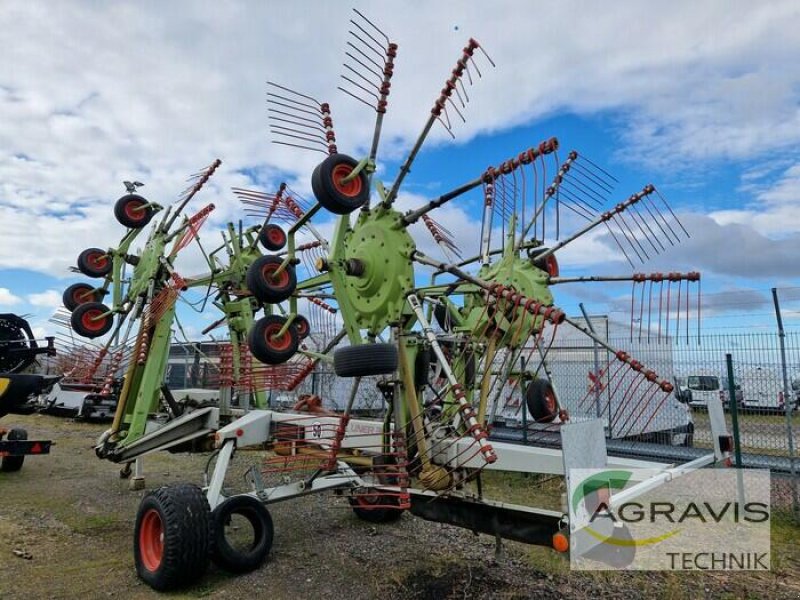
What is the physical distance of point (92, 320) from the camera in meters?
8.41

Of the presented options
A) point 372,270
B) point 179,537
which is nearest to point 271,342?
point 372,270

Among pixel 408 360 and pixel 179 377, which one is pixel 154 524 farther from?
pixel 179 377

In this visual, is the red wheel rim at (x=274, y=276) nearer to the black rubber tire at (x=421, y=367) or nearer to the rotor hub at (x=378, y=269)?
the rotor hub at (x=378, y=269)

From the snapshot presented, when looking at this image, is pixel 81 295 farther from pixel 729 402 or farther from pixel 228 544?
pixel 729 402

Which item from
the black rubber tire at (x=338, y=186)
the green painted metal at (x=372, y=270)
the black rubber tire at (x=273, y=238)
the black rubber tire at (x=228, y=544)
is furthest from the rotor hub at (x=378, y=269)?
the black rubber tire at (x=273, y=238)

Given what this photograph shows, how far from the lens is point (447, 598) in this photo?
5.11 m

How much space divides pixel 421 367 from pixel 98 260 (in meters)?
A: 5.88

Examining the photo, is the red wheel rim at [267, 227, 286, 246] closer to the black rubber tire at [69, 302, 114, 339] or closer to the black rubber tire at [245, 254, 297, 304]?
the black rubber tire at [69, 302, 114, 339]

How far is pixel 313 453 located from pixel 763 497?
665 cm

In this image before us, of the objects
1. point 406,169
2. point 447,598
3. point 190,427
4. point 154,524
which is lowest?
point 447,598

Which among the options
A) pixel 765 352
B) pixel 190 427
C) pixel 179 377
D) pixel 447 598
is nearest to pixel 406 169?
pixel 447 598

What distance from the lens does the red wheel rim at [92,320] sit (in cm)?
832

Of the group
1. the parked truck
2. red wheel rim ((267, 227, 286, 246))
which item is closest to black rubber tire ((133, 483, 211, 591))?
red wheel rim ((267, 227, 286, 246))

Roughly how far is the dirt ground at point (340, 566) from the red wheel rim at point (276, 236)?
405 centimetres
